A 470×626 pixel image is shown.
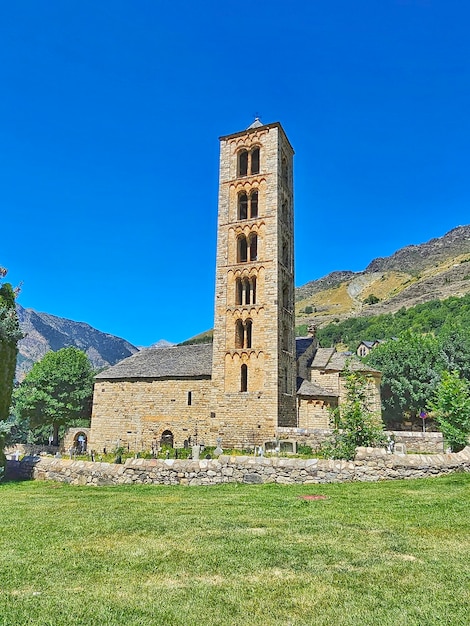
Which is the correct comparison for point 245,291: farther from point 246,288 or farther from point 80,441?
point 80,441

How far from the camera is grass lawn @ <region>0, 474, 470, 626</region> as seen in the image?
15.5 feet

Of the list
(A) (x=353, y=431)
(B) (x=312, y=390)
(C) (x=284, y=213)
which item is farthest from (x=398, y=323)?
(A) (x=353, y=431)

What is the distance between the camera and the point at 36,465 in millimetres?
16234

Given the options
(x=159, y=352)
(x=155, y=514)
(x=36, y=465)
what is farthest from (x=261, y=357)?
(x=155, y=514)

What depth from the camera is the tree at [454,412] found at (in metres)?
20.4

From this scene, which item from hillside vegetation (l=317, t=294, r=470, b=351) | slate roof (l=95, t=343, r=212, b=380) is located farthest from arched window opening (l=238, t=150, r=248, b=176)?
hillside vegetation (l=317, t=294, r=470, b=351)

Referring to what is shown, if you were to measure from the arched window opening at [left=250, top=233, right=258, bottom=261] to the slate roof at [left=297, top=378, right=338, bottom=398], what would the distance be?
10.5 metres

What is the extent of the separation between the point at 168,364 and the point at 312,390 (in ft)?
38.1

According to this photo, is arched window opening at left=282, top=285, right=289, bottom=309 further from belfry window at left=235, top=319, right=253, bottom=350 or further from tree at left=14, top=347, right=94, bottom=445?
tree at left=14, top=347, right=94, bottom=445

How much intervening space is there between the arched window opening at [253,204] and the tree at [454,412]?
20.4m

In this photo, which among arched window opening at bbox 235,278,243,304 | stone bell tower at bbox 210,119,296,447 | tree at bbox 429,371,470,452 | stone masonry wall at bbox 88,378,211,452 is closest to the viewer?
tree at bbox 429,371,470,452

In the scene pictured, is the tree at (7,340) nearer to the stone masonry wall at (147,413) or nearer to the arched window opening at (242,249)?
the stone masonry wall at (147,413)

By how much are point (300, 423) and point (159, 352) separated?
13.9 meters

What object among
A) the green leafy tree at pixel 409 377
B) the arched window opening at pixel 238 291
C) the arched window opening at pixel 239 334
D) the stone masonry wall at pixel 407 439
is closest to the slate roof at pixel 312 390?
the stone masonry wall at pixel 407 439
